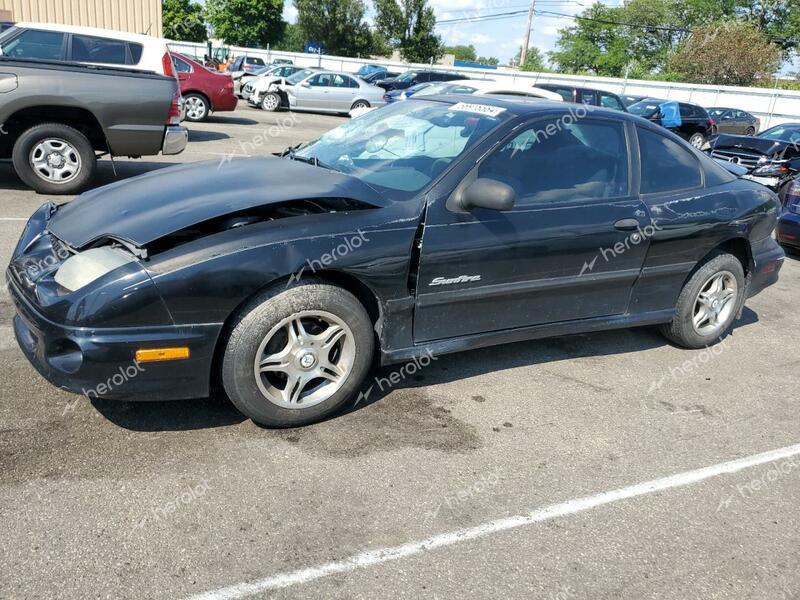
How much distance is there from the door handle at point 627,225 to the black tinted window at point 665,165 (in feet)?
0.88

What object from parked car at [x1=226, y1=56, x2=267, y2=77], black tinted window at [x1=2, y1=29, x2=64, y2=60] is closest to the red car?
black tinted window at [x1=2, y1=29, x2=64, y2=60]

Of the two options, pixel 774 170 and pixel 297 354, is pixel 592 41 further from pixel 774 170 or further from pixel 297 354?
pixel 297 354

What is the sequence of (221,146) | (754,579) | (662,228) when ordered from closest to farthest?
(754,579) < (662,228) < (221,146)

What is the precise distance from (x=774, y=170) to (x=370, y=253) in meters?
9.94

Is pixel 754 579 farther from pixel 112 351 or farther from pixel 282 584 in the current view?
pixel 112 351

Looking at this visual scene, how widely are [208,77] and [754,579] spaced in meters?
15.0

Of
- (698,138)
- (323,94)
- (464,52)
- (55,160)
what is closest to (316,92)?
(323,94)

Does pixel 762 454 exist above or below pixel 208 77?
below

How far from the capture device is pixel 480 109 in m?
4.10

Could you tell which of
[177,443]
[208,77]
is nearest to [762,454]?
[177,443]

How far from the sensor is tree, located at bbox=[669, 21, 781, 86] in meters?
43.9

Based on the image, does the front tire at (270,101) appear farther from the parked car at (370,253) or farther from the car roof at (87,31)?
the parked car at (370,253)

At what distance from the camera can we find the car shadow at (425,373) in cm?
337

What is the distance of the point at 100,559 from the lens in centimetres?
243
